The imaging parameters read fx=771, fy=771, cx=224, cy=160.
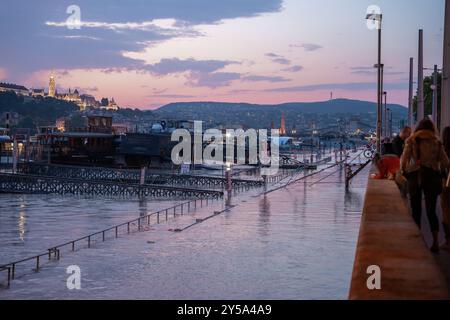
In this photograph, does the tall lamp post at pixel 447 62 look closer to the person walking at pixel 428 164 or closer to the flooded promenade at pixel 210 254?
the person walking at pixel 428 164

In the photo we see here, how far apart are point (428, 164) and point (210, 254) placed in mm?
17806

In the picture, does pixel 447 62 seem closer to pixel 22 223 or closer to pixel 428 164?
pixel 428 164

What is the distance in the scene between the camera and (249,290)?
2047 cm

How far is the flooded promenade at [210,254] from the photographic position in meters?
21.0

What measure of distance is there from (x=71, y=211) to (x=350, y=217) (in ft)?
78.3

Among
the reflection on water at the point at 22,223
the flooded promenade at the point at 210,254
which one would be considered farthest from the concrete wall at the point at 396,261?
the reflection on water at the point at 22,223

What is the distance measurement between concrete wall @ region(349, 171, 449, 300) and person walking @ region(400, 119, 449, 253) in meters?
0.36

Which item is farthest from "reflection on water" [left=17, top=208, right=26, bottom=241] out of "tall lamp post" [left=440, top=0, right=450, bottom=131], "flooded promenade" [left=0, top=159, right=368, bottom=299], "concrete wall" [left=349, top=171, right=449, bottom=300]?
"concrete wall" [left=349, top=171, right=449, bottom=300]

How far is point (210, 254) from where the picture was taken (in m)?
27.2

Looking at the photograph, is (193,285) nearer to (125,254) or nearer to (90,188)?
(125,254)

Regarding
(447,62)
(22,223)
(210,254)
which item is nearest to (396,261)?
(447,62)

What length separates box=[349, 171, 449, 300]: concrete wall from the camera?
589 centimetres

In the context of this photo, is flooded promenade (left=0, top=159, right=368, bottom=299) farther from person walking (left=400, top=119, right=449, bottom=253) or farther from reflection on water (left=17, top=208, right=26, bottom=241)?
person walking (left=400, top=119, right=449, bottom=253)

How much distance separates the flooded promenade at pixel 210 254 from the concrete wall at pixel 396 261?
887cm
